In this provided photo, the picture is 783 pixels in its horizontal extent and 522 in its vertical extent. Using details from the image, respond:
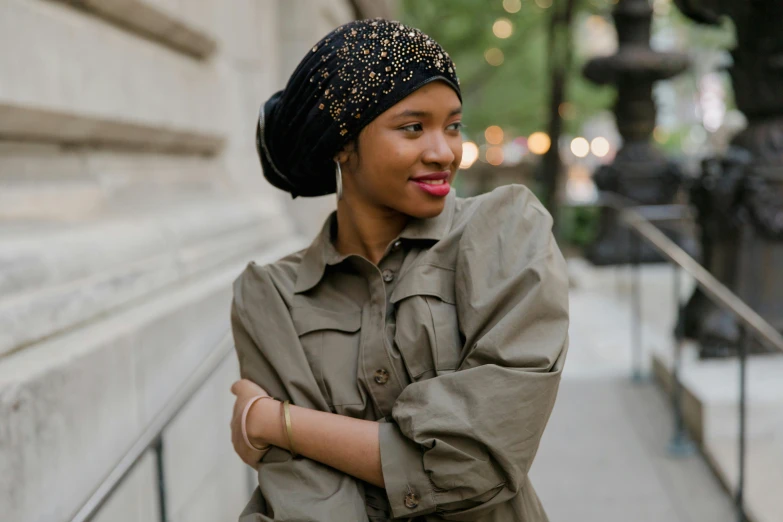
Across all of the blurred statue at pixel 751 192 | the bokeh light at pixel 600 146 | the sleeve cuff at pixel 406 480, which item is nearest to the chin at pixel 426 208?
the sleeve cuff at pixel 406 480

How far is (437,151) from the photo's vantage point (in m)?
1.57

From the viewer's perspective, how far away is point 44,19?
2.63 meters

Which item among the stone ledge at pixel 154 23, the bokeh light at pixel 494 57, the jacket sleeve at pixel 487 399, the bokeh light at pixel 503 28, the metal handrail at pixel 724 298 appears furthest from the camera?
the bokeh light at pixel 494 57

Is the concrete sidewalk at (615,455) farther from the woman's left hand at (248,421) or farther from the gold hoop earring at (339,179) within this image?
the gold hoop earring at (339,179)

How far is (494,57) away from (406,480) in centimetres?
1736

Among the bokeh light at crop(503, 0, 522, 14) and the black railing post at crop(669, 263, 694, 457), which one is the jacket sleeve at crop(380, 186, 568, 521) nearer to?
the black railing post at crop(669, 263, 694, 457)

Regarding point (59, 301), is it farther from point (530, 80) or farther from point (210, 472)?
point (530, 80)

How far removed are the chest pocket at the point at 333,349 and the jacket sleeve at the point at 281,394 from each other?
27 mm

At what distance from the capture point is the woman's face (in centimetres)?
156

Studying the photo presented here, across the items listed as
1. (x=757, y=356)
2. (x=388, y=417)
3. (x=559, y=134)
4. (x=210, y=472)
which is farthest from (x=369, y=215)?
(x=559, y=134)

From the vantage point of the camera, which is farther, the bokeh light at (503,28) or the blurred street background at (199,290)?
the bokeh light at (503,28)

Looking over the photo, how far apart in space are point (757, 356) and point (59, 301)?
4.65m

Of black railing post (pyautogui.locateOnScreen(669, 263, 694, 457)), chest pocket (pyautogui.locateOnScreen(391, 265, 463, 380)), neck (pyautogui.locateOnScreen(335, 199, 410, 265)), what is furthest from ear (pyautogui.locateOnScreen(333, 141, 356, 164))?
black railing post (pyautogui.locateOnScreen(669, 263, 694, 457))

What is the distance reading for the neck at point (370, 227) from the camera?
5.61 feet
